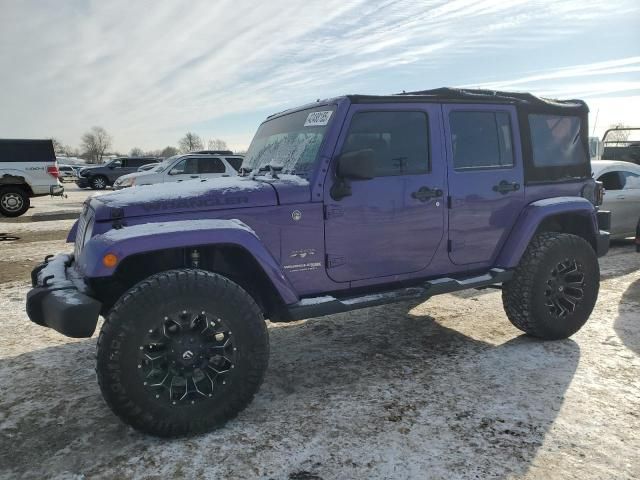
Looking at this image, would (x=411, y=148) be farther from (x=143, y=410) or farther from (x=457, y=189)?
(x=143, y=410)

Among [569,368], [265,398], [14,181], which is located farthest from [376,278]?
[14,181]

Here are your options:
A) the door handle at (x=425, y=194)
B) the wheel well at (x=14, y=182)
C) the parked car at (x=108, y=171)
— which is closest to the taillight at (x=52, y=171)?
the wheel well at (x=14, y=182)

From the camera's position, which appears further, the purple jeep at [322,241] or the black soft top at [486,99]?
the black soft top at [486,99]

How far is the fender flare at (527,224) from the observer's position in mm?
4051

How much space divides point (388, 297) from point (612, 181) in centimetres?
623

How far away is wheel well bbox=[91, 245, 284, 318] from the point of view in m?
3.06

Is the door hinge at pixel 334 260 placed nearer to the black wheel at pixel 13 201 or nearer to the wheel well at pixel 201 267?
the wheel well at pixel 201 267

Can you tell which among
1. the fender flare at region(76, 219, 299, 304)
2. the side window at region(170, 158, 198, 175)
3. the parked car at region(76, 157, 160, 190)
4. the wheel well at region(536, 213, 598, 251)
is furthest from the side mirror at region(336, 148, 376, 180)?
the parked car at region(76, 157, 160, 190)

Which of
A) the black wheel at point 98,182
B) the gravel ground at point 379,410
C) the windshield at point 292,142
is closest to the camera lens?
the gravel ground at point 379,410

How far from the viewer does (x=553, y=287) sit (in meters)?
4.18

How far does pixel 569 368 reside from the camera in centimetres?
368

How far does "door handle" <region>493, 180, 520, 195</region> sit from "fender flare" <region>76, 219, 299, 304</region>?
204 centimetres

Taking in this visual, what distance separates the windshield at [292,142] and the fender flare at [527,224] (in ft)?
6.15

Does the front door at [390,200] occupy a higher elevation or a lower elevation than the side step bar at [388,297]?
higher
